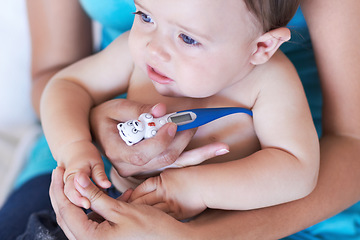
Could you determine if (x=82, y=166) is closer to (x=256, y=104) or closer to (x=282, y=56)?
(x=256, y=104)

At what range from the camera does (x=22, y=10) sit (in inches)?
55.6

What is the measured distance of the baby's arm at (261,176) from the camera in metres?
0.81

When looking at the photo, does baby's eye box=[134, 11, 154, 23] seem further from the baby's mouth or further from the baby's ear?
the baby's ear

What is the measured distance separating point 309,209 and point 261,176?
0.17 metres

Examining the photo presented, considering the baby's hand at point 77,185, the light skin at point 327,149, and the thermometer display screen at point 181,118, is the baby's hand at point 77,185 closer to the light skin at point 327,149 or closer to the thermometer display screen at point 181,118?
the light skin at point 327,149

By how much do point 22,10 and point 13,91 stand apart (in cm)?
28

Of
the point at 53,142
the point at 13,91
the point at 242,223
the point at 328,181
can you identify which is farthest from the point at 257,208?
the point at 13,91

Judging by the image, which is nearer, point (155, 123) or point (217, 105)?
point (155, 123)

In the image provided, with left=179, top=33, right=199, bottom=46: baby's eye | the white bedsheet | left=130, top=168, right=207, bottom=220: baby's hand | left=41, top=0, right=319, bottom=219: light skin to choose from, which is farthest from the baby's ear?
the white bedsheet

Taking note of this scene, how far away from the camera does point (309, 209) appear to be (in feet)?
2.93

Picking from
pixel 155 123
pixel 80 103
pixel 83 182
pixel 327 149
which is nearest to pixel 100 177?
pixel 83 182

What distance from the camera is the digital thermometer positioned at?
0.76 metres

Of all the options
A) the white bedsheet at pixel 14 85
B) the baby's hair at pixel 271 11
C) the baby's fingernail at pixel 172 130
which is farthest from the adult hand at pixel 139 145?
the white bedsheet at pixel 14 85

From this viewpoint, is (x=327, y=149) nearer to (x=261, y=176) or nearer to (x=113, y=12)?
(x=261, y=176)
